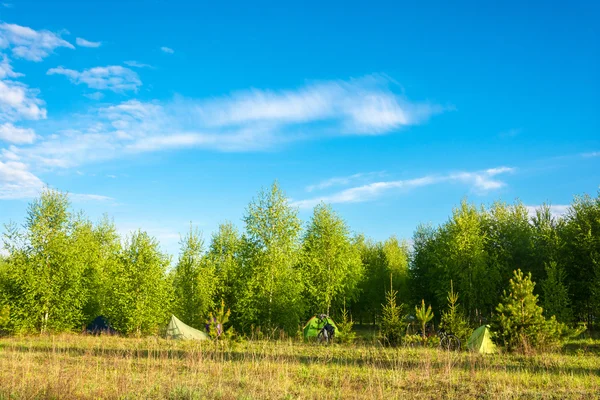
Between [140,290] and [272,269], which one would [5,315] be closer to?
[140,290]

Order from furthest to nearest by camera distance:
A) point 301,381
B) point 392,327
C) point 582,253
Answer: point 582,253
point 392,327
point 301,381

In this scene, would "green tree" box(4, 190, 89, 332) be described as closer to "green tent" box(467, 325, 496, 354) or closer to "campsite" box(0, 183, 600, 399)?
"campsite" box(0, 183, 600, 399)

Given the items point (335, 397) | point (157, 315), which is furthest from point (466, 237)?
point (335, 397)

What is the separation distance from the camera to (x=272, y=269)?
1232 inches

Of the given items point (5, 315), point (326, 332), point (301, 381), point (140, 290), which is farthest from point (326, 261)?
point (301, 381)

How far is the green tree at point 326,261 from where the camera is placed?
38.8 meters

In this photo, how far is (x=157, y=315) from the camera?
31219mm

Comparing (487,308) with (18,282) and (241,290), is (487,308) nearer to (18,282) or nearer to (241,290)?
(241,290)

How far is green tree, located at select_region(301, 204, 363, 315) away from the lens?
38831 millimetres

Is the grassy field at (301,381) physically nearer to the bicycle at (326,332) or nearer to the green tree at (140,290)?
the bicycle at (326,332)

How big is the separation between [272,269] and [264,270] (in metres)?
0.57

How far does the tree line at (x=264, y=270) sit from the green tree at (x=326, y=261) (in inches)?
3.9

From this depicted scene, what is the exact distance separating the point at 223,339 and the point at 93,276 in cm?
2312

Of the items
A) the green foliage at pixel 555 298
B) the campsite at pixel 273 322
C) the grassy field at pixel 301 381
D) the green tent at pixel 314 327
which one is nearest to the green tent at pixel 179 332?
the campsite at pixel 273 322
